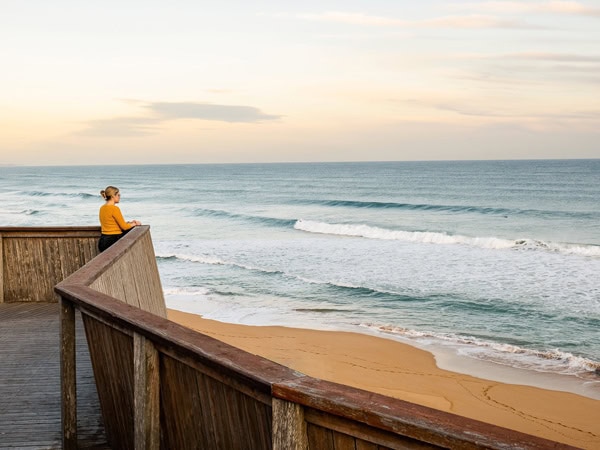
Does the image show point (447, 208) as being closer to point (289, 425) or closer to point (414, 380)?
point (414, 380)

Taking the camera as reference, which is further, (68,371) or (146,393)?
(68,371)

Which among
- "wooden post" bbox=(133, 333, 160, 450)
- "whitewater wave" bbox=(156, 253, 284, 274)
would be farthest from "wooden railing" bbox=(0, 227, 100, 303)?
"whitewater wave" bbox=(156, 253, 284, 274)

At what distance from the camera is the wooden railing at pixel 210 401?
2.00m

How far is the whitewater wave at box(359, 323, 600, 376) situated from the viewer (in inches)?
521

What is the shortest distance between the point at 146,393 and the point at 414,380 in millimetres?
10006

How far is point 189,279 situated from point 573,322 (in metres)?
12.3

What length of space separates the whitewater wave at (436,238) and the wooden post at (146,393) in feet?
92.7

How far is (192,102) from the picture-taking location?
9769cm

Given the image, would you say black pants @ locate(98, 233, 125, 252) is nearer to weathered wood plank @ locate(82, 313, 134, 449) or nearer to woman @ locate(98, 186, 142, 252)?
woman @ locate(98, 186, 142, 252)

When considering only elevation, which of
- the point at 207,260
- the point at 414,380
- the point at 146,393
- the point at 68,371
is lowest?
the point at 414,380

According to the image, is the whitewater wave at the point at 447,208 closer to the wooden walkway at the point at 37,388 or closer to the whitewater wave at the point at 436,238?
the whitewater wave at the point at 436,238

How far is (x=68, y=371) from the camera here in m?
4.36

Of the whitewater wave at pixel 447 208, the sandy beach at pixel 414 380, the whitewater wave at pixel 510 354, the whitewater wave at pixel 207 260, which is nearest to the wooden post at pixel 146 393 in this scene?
the sandy beach at pixel 414 380

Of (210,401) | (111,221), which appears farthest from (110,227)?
(210,401)
